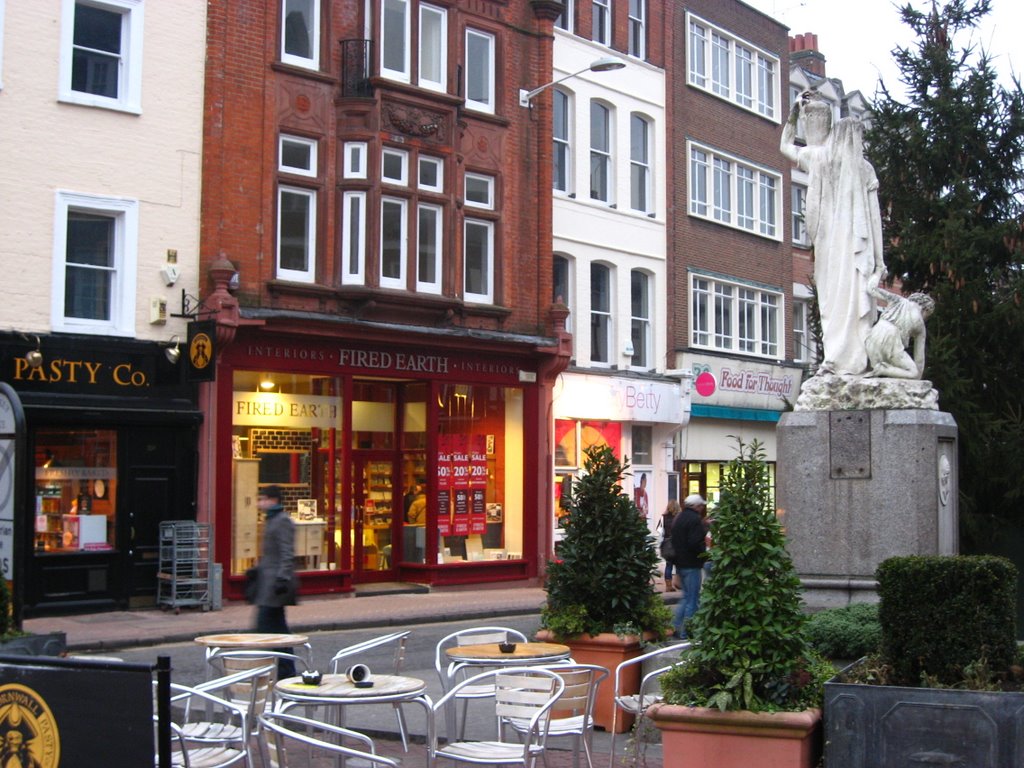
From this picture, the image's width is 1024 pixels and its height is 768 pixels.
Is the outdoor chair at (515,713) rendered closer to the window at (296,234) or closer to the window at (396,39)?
the window at (296,234)

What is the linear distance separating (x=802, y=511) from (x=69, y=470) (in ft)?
39.5

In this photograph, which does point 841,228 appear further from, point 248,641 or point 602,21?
point 602,21

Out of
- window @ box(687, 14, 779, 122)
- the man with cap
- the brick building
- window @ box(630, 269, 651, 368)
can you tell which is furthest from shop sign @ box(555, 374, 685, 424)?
the man with cap

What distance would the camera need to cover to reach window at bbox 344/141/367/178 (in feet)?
76.8

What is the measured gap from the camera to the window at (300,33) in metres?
23.0

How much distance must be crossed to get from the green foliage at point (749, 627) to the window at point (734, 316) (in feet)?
82.9

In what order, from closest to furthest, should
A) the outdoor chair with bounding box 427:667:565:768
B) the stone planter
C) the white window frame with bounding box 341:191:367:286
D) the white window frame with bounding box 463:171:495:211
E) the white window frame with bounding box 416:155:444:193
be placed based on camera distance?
the outdoor chair with bounding box 427:667:565:768
the stone planter
the white window frame with bounding box 341:191:367:286
the white window frame with bounding box 416:155:444:193
the white window frame with bounding box 463:171:495:211

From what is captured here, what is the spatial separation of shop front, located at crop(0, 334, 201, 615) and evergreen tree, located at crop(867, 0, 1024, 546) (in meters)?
11.5

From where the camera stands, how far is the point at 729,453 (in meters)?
33.9

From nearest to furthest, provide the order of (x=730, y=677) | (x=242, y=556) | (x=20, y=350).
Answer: (x=730, y=677) < (x=20, y=350) < (x=242, y=556)

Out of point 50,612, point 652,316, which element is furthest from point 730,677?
point 652,316

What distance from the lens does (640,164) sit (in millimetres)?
31109

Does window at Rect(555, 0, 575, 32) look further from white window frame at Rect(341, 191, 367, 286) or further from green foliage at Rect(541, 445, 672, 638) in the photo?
green foliage at Rect(541, 445, 672, 638)

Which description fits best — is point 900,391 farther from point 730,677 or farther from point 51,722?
point 51,722
